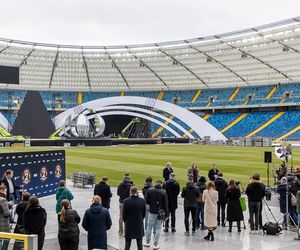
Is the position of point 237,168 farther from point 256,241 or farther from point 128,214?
point 128,214

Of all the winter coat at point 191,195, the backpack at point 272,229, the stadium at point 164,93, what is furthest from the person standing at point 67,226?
the stadium at point 164,93

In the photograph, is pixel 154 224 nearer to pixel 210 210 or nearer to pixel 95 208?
pixel 210 210

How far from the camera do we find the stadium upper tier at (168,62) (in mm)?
74250

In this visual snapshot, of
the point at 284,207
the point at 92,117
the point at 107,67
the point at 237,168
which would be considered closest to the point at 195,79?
the point at 107,67

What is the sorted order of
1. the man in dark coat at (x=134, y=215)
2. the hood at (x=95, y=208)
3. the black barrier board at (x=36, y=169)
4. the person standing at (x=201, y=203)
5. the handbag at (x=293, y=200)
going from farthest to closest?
1. the black barrier board at (x=36, y=169)
2. the person standing at (x=201, y=203)
3. the handbag at (x=293, y=200)
4. the man in dark coat at (x=134, y=215)
5. the hood at (x=95, y=208)

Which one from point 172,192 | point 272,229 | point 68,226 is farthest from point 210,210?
point 68,226

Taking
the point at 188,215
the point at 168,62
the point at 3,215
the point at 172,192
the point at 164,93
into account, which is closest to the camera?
the point at 3,215

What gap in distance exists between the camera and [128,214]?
9.85m

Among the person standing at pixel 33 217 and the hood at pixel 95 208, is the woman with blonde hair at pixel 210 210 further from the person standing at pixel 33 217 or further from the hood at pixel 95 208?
the person standing at pixel 33 217

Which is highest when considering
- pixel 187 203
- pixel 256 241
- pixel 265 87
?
pixel 265 87

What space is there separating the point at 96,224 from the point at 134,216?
3.71 feet

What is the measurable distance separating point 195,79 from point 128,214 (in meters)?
88.0

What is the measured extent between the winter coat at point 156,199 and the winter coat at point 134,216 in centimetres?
131

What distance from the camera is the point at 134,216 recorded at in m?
9.84
